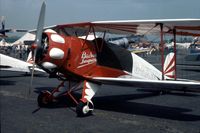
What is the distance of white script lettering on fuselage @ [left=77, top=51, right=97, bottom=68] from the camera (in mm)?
7031

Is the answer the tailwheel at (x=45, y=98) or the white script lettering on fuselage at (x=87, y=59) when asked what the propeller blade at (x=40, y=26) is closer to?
the white script lettering on fuselage at (x=87, y=59)

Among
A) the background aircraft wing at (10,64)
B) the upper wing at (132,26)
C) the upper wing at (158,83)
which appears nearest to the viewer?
the upper wing at (158,83)

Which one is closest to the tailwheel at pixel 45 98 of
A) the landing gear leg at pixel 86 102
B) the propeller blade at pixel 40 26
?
the landing gear leg at pixel 86 102

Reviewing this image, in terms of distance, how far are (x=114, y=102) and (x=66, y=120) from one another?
262cm

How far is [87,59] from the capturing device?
715cm

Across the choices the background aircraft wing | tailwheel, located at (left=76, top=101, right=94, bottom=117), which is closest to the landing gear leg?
tailwheel, located at (left=76, top=101, right=94, bottom=117)

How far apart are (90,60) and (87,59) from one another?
0.32 ft

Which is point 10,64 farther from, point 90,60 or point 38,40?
Result: point 38,40

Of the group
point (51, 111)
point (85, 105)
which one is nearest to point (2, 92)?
point (51, 111)

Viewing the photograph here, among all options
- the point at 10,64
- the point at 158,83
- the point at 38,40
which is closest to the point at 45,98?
the point at 38,40

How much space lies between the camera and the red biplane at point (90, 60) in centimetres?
649

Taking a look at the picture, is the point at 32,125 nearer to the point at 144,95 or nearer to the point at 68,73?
the point at 68,73

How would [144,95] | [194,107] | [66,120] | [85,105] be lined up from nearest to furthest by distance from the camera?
1. [66,120]
2. [85,105]
3. [194,107]
4. [144,95]

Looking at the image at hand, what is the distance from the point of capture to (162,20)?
22.2ft
